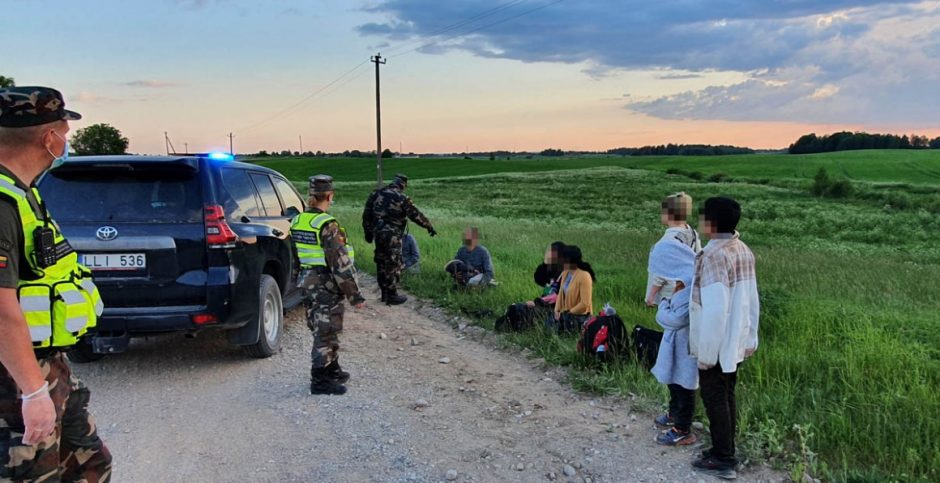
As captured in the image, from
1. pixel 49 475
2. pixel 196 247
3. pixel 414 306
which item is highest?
pixel 196 247

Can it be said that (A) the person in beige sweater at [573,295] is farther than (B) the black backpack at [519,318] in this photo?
No

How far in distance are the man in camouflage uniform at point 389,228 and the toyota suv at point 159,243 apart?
3.12m

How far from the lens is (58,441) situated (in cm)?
233

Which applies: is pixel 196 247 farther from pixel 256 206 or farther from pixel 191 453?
pixel 191 453

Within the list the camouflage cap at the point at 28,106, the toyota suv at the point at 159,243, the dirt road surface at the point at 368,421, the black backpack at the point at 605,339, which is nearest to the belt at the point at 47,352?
the camouflage cap at the point at 28,106

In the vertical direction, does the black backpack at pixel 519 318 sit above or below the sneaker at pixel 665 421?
above

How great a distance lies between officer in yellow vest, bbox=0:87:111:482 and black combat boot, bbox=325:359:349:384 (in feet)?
8.82

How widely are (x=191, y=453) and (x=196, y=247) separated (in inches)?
67.7

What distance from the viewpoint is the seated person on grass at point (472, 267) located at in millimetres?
8562

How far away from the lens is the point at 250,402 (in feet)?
15.6

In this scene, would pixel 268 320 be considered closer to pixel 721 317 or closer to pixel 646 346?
pixel 646 346

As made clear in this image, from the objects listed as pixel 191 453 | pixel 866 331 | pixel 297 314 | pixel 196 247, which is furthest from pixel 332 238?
pixel 866 331

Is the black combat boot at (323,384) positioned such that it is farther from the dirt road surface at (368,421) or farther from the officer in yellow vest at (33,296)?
the officer in yellow vest at (33,296)

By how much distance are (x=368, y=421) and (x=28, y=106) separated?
9.67 feet
